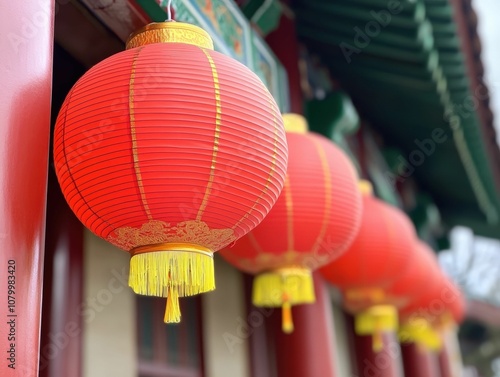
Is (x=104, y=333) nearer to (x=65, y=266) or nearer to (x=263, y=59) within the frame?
(x=65, y=266)

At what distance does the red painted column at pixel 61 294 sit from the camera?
3.01 meters

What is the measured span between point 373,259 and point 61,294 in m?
1.63

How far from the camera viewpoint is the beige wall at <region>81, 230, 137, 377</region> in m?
3.31

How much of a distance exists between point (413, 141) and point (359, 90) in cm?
115

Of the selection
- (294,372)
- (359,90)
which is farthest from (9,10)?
(359,90)

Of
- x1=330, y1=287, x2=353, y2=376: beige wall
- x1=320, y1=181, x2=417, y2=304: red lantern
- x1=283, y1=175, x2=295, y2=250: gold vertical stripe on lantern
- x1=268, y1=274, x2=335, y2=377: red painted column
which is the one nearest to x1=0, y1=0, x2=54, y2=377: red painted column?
x1=283, y1=175, x2=295, y2=250: gold vertical stripe on lantern

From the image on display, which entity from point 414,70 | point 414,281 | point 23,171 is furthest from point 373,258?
point 23,171

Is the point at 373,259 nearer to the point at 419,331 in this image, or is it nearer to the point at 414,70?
the point at 414,70

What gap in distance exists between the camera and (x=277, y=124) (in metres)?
1.95

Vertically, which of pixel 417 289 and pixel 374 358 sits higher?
pixel 417 289

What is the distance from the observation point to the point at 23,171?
167 cm

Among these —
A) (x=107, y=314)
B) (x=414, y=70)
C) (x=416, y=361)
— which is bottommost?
(x=416, y=361)

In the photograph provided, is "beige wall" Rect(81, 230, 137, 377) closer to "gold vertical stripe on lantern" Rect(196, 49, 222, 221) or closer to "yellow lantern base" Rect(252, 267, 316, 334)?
"yellow lantern base" Rect(252, 267, 316, 334)

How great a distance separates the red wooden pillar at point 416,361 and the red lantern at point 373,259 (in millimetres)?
2884
